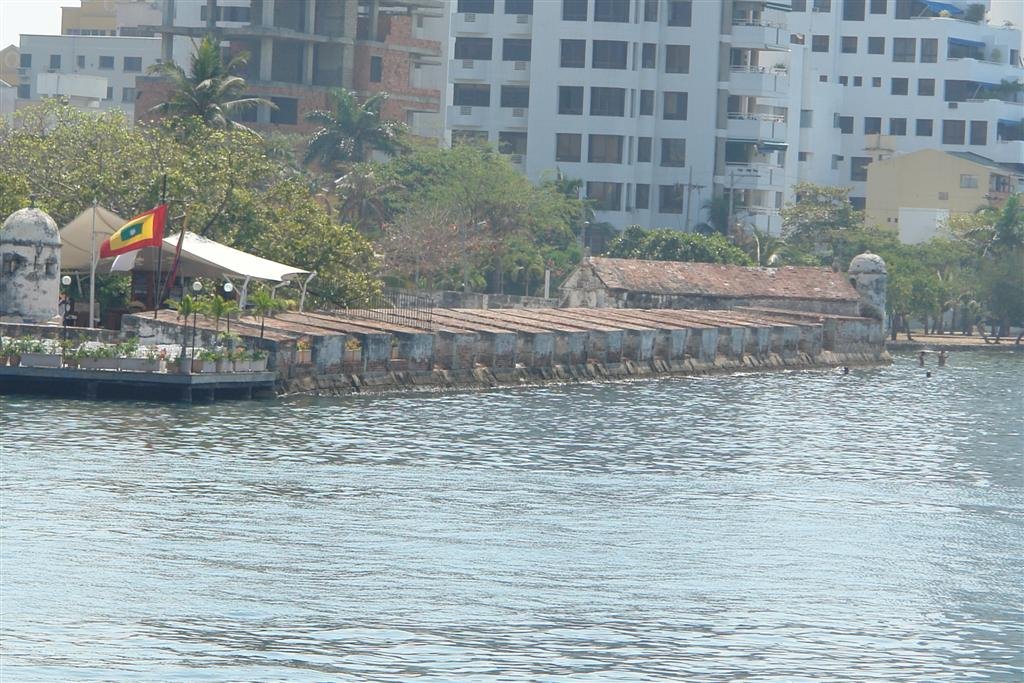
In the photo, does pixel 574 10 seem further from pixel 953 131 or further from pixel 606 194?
pixel 953 131

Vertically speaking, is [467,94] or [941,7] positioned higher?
[941,7]

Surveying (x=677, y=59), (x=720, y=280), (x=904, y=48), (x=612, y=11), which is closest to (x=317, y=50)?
(x=612, y=11)

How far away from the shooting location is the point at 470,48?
117 m

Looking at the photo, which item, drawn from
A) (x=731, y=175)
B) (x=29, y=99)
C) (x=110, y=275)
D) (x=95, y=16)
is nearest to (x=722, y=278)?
(x=731, y=175)

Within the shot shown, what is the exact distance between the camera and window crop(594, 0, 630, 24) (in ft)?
365

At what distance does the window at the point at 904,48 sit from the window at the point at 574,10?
101ft

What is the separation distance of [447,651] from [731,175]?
3523 inches

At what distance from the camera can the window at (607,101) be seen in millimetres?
111312

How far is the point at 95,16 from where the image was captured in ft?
559

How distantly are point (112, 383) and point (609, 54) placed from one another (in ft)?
211

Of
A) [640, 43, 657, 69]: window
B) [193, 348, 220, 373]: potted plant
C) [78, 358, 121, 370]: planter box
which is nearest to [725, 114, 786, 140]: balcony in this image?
[640, 43, 657, 69]: window

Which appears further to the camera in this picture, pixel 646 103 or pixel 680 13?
pixel 680 13

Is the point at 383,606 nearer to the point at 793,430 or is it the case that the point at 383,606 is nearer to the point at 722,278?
the point at 793,430

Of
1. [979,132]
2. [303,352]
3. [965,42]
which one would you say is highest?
[965,42]
